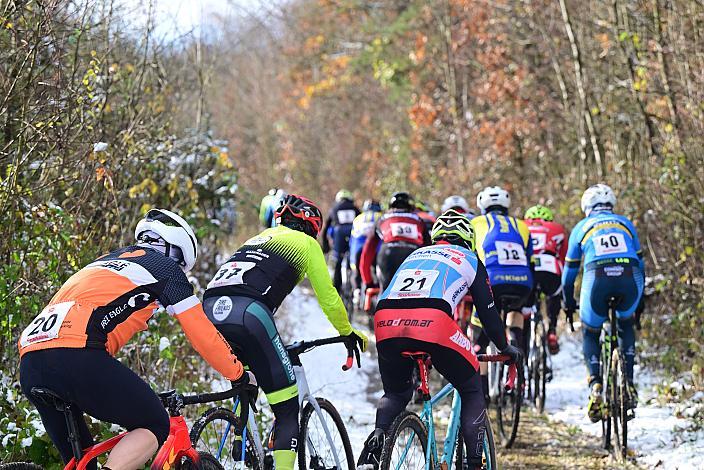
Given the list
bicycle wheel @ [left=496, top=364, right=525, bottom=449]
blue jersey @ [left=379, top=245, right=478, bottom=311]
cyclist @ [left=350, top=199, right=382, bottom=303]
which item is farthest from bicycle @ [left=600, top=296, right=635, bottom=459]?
cyclist @ [left=350, top=199, right=382, bottom=303]

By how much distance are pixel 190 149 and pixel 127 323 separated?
276 inches

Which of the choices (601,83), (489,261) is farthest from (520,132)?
(489,261)

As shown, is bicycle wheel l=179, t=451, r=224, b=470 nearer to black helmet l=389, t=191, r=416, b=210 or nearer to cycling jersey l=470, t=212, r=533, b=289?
cycling jersey l=470, t=212, r=533, b=289

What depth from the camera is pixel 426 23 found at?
2334 cm

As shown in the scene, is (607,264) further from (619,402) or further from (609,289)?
(619,402)

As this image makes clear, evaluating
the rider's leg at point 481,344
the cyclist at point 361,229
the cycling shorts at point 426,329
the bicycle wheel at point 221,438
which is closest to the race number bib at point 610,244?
the rider's leg at point 481,344

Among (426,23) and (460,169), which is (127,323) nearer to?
(460,169)

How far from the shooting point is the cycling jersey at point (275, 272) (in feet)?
19.0

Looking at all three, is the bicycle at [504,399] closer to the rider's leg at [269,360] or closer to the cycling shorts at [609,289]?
the cycling shorts at [609,289]

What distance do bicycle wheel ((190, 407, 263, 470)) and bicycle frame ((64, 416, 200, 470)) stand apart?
1.23 ft

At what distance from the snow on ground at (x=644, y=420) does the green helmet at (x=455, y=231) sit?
9.79ft

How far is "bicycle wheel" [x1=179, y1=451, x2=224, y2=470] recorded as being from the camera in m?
4.77

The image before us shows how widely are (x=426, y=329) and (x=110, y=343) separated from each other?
6.55ft

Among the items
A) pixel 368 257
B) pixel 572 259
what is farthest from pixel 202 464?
pixel 368 257
